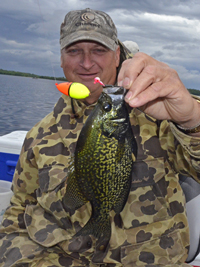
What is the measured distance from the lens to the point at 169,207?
8.04 ft

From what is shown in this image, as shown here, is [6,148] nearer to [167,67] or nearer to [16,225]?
[16,225]

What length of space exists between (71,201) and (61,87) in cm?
72

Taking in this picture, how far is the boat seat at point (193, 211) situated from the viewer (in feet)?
8.63

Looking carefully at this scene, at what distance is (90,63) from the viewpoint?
2.85 m

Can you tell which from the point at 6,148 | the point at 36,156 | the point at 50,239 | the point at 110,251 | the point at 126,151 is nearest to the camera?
the point at 126,151

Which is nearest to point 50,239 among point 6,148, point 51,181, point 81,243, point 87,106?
point 81,243

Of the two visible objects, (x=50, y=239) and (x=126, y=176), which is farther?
(x=50, y=239)

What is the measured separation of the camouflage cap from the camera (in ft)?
9.24

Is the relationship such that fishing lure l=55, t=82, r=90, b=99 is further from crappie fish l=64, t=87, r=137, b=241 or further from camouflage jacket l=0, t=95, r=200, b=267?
camouflage jacket l=0, t=95, r=200, b=267

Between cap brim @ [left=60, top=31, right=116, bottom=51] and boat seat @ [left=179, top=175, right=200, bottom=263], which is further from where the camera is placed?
cap brim @ [left=60, top=31, right=116, bottom=51]

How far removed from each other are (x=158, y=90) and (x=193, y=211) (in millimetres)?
1475

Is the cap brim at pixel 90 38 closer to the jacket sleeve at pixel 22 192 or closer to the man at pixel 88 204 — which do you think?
the man at pixel 88 204

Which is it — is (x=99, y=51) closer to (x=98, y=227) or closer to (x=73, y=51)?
(x=73, y=51)

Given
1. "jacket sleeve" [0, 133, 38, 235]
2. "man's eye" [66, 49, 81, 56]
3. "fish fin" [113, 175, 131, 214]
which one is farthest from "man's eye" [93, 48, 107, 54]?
"fish fin" [113, 175, 131, 214]
